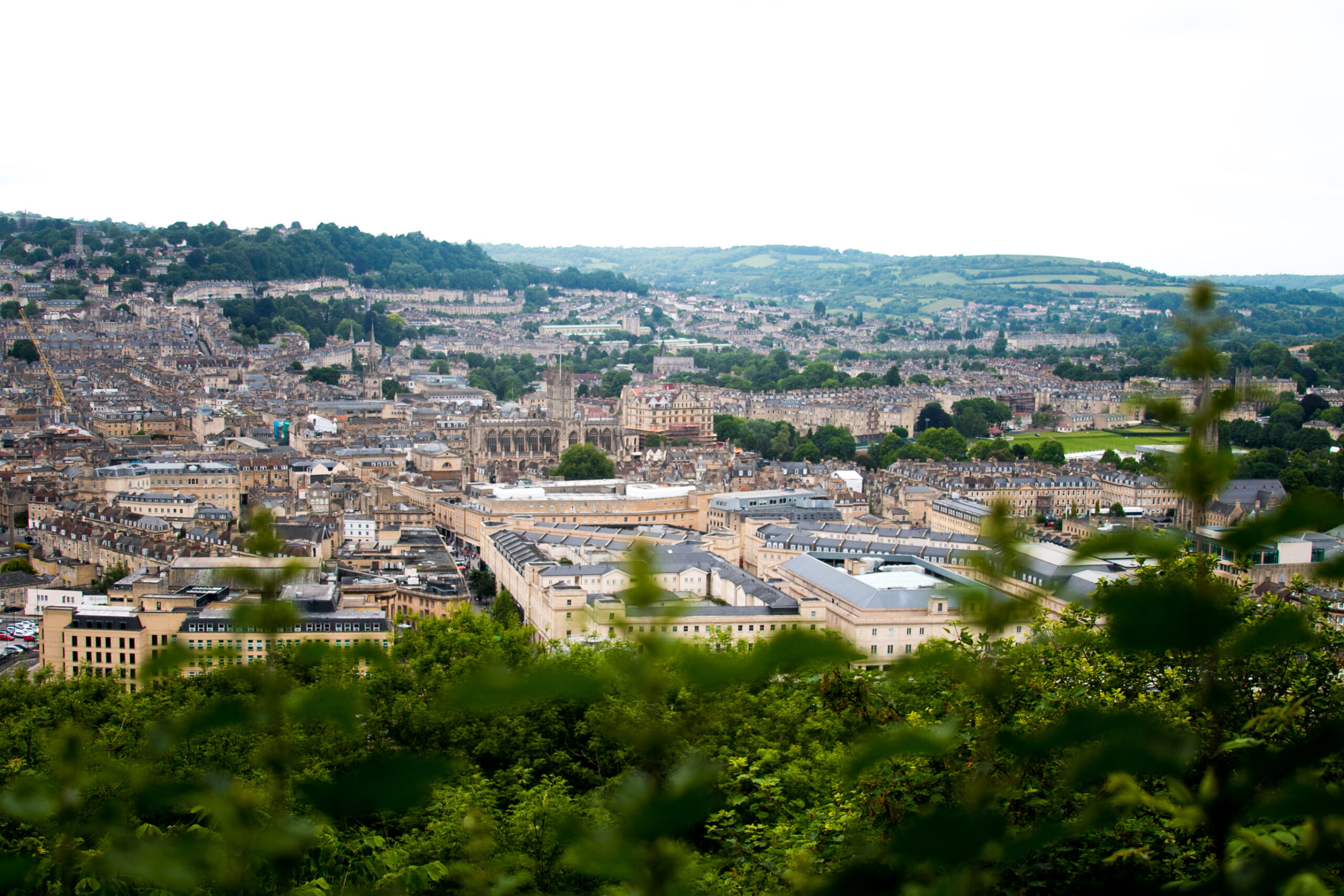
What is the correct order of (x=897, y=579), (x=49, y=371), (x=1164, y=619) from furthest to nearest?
(x=49, y=371) → (x=897, y=579) → (x=1164, y=619)

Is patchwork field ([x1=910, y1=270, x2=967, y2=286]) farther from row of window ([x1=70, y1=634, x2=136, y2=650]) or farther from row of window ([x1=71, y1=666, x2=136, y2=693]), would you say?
row of window ([x1=71, y1=666, x2=136, y2=693])

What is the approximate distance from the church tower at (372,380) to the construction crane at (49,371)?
13542 mm

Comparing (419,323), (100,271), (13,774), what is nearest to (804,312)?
(419,323)

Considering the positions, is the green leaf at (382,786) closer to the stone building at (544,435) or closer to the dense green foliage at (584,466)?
the dense green foliage at (584,466)

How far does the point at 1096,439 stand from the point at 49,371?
162 ft

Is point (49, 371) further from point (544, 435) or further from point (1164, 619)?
point (1164, 619)

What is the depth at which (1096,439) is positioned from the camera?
60.0 metres

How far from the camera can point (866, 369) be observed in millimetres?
89000

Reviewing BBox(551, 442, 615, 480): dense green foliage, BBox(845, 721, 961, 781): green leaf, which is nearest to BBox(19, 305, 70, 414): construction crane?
BBox(551, 442, 615, 480): dense green foliage

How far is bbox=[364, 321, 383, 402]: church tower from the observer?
6462cm

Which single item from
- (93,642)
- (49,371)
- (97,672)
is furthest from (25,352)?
(97,672)

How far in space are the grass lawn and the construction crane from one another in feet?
136

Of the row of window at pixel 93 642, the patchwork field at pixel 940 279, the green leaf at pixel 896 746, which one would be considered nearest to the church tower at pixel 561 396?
the row of window at pixel 93 642

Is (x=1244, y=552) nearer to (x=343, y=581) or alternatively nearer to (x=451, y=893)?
(x=451, y=893)
